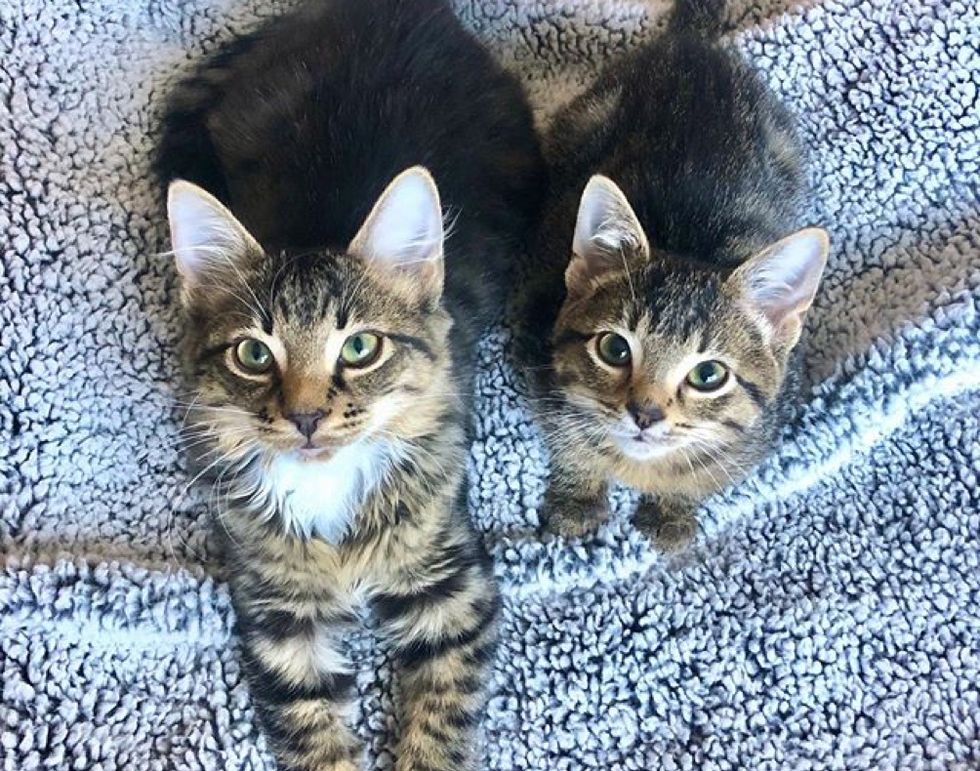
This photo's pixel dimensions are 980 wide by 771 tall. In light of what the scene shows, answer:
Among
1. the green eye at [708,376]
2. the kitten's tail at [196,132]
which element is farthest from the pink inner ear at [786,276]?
the kitten's tail at [196,132]

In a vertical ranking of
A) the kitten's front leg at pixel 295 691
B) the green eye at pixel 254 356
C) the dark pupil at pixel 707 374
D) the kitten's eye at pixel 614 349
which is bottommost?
the kitten's front leg at pixel 295 691

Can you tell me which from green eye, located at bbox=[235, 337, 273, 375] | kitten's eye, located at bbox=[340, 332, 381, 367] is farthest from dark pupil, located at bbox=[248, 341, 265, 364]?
kitten's eye, located at bbox=[340, 332, 381, 367]

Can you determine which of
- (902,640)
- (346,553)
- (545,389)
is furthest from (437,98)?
(902,640)

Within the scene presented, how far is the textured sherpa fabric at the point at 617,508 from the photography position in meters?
1.65

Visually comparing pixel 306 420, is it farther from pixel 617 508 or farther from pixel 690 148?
pixel 690 148

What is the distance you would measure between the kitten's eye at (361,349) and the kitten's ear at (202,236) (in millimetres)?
201

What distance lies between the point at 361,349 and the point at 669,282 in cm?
49

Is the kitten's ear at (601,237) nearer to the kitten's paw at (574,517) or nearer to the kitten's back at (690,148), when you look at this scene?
the kitten's back at (690,148)

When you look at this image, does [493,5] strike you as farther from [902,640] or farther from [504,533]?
[902,640]

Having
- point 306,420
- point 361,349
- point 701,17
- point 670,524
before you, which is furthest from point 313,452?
point 701,17

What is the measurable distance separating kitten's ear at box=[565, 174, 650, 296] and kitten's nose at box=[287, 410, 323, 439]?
1.69ft

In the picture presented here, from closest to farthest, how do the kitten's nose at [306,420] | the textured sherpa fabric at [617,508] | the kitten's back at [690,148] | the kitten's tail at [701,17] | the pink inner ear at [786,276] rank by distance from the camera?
the kitten's nose at [306,420], the pink inner ear at [786,276], the textured sherpa fabric at [617,508], the kitten's back at [690,148], the kitten's tail at [701,17]

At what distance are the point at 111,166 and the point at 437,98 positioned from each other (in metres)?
0.68

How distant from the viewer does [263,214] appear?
1.67 m
